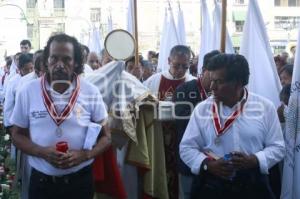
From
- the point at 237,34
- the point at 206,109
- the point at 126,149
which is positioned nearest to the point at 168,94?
the point at 126,149

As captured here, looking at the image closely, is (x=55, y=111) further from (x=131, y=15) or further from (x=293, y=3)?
(x=293, y=3)

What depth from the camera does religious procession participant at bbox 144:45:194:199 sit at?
4820 millimetres

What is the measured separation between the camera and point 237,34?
38.3m

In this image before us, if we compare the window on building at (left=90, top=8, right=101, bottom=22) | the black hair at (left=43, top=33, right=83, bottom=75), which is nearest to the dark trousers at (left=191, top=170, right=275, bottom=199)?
the black hair at (left=43, top=33, right=83, bottom=75)

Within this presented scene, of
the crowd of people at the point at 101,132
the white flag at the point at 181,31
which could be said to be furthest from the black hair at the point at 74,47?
the white flag at the point at 181,31

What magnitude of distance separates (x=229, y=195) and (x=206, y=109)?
0.57 meters

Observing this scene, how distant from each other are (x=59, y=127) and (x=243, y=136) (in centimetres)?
116

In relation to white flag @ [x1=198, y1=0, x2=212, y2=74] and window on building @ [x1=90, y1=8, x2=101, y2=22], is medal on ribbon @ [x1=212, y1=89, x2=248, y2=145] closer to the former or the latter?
white flag @ [x1=198, y1=0, x2=212, y2=74]

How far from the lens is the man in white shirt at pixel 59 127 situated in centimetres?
322

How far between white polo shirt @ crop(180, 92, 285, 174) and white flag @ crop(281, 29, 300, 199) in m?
0.62

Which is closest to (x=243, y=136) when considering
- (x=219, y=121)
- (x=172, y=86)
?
(x=219, y=121)

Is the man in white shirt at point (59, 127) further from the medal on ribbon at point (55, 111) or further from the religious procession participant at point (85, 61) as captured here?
the religious procession participant at point (85, 61)

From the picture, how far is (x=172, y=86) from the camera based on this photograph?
6078 millimetres

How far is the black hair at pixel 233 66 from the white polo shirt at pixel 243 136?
0.17m
